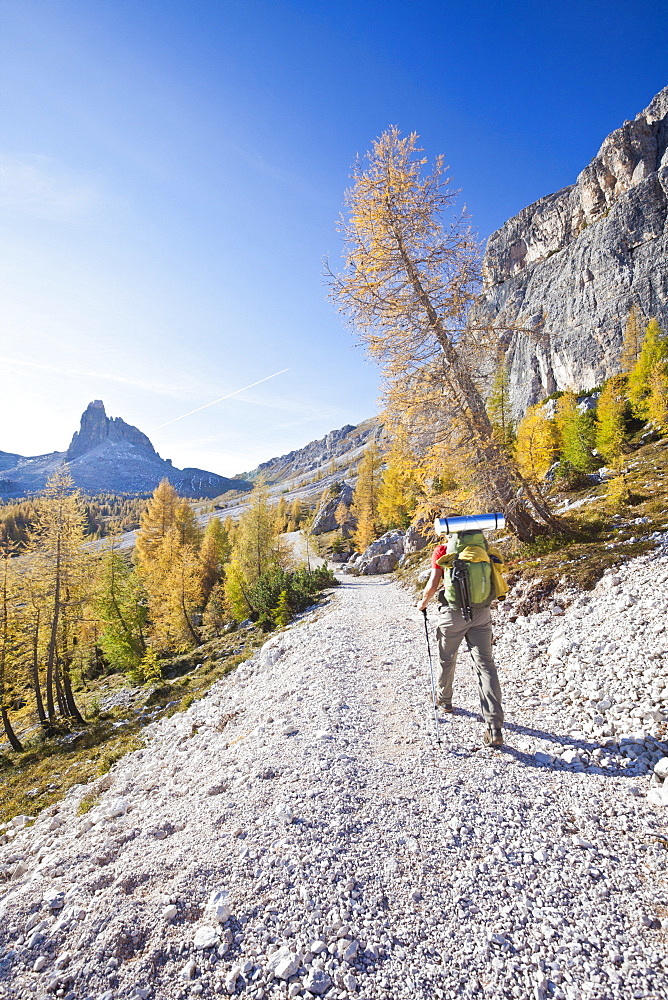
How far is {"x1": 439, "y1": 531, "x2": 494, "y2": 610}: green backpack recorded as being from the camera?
5418mm

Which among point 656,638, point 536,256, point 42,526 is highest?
point 536,256

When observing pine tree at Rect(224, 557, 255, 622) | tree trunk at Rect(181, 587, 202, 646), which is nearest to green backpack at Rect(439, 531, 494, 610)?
pine tree at Rect(224, 557, 255, 622)

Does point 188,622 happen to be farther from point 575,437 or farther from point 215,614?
point 575,437

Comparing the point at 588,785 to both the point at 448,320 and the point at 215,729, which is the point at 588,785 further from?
the point at 448,320

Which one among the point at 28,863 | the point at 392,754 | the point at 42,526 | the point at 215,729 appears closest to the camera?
the point at 392,754

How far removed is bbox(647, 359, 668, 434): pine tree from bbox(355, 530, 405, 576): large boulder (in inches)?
835

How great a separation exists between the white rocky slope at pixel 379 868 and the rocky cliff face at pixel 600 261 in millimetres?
73950

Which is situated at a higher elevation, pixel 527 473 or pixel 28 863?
pixel 527 473

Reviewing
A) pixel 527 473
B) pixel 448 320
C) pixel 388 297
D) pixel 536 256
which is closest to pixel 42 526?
pixel 388 297

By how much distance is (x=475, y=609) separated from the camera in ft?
18.0

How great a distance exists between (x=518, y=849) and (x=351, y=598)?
15783mm

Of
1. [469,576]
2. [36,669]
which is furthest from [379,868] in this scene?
[36,669]

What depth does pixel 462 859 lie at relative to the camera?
3441mm

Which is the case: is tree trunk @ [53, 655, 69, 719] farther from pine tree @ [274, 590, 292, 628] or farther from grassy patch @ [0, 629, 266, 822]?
pine tree @ [274, 590, 292, 628]
